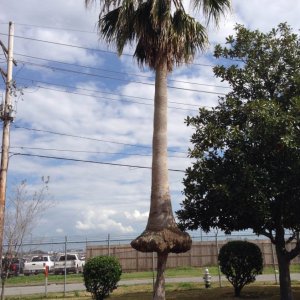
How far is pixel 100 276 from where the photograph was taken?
56.7 feet

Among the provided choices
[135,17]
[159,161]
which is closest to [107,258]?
[159,161]

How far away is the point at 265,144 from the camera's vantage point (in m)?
13.9

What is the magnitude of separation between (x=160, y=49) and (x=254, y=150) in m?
3.77

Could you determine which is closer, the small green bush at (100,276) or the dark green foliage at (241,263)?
the small green bush at (100,276)

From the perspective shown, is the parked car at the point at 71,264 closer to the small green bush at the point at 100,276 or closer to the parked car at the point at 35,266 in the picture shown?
the parked car at the point at 35,266

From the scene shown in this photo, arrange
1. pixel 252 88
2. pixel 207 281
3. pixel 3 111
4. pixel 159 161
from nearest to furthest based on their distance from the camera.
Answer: pixel 159 161 < pixel 252 88 < pixel 3 111 < pixel 207 281

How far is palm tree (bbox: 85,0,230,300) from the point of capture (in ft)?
42.9

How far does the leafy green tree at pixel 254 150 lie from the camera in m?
13.6

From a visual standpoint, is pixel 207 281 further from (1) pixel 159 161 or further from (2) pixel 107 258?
(1) pixel 159 161

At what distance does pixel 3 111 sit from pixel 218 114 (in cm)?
690

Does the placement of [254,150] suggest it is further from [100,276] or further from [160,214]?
[100,276]

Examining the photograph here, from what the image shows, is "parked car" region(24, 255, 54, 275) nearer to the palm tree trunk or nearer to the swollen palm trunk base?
the palm tree trunk

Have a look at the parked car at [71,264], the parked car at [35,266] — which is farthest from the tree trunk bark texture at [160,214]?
the parked car at [35,266]

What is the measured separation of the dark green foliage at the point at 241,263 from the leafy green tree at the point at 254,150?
1.93 meters
